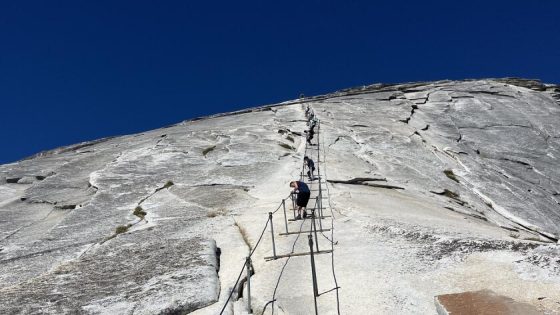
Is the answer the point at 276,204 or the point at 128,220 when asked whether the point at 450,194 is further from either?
the point at 128,220

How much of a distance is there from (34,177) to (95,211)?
7683 mm

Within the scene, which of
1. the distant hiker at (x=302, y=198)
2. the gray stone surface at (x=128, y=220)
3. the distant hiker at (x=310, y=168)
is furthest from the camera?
the distant hiker at (x=310, y=168)

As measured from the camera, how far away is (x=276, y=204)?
1658 centimetres

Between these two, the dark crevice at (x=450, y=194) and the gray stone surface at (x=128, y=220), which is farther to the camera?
the dark crevice at (x=450, y=194)

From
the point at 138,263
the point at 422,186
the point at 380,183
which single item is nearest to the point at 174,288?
the point at 138,263

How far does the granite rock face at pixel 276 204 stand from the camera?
939 centimetres

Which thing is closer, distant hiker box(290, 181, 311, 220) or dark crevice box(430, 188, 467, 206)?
distant hiker box(290, 181, 311, 220)

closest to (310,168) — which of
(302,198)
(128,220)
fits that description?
(302,198)

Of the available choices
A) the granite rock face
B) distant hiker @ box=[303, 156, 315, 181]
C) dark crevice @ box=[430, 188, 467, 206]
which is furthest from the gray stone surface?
dark crevice @ box=[430, 188, 467, 206]

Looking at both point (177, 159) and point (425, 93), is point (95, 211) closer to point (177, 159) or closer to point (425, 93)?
point (177, 159)

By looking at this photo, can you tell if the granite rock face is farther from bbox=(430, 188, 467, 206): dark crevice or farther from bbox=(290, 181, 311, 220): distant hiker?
bbox=(290, 181, 311, 220): distant hiker

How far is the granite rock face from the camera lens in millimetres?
9391

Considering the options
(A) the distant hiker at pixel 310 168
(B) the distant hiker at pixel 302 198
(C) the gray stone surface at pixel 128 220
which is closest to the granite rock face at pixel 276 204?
(C) the gray stone surface at pixel 128 220

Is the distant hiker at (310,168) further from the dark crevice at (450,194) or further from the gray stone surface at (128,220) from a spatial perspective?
the dark crevice at (450,194)
